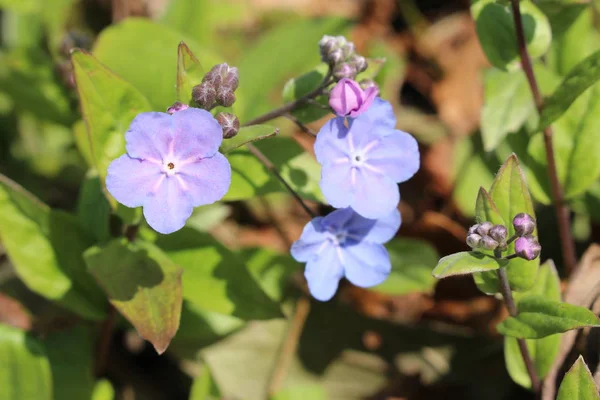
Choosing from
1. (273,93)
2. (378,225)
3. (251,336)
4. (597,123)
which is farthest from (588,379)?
(273,93)

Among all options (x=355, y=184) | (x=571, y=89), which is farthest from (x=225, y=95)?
(x=571, y=89)

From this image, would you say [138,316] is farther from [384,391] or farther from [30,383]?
[384,391]

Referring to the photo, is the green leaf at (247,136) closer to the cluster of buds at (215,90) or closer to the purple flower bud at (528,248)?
the cluster of buds at (215,90)

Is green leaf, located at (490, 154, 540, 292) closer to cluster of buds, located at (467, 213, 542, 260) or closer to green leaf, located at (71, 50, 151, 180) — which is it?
cluster of buds, located at (467, 213, 542, 260)

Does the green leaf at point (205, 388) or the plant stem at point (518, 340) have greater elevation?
the plant stem at point (518, 340)

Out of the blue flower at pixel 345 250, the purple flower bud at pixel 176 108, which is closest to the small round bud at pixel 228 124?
the purple flower bud at pixel 176 108

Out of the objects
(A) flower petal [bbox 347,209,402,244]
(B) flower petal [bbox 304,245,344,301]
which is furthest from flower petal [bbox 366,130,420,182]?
(B) flower petal [bbox 304,245,344,301]
